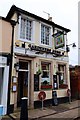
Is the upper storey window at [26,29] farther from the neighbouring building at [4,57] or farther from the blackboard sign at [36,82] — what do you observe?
the blackboard sign at [36,82]

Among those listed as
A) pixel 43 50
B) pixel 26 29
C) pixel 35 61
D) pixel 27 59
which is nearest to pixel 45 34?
pixel 43 50

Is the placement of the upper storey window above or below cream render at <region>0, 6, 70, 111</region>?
above

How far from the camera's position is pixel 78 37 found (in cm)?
1875

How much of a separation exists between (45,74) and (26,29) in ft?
10.3

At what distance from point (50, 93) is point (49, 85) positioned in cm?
51

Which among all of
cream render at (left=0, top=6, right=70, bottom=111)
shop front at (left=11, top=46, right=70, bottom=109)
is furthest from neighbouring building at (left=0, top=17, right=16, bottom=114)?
shop front at (left=11, top=46, right=70, bottom=109)

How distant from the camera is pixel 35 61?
394 inches

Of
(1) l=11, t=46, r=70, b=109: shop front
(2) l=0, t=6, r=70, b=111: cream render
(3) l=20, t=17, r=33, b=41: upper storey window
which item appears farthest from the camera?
(3) l=20, t=17, r=33, b=41: upper storey window

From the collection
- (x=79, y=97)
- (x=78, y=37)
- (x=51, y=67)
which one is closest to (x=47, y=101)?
(x=51, y=67)

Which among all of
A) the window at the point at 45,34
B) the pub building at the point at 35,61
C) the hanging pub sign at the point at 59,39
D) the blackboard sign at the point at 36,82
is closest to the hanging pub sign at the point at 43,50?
the pub building at the point at 35,61

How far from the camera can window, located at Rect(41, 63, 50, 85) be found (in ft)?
34.7

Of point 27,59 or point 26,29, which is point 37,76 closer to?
point 27,59

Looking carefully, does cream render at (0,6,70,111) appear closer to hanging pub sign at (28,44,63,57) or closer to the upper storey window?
hanging pub sign at (28,44,63,57)

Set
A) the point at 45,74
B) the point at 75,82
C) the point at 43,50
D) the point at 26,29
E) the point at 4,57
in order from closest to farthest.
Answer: the point at 4,57
the point at 26,29
the point at 43,50
the point at 45,74
the point at 75,82
